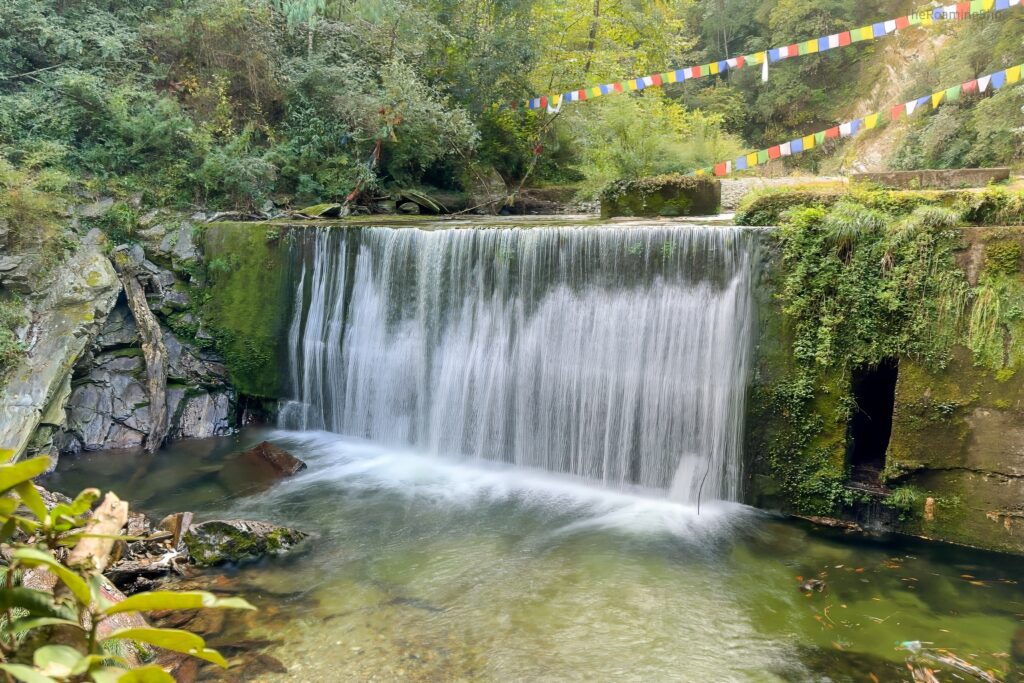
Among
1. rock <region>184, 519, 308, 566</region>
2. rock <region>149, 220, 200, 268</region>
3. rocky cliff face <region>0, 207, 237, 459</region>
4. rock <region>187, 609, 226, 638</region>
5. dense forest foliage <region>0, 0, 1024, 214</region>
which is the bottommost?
rock <region>187, 609, 226, 638</region>

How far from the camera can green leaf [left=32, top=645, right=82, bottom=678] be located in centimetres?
178

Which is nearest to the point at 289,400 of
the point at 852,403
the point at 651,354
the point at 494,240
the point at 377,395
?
the point at 377,395

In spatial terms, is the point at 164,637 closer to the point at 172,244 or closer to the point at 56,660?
the point at 56,660

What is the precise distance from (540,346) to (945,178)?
6.45m

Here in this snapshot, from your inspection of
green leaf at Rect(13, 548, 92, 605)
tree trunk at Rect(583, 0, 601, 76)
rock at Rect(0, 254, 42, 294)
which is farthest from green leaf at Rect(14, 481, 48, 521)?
tree trunk at Rect(583, 0, 601, 76)

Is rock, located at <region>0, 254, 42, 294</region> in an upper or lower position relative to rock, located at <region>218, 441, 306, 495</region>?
upper

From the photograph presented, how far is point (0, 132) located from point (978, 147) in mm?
17658

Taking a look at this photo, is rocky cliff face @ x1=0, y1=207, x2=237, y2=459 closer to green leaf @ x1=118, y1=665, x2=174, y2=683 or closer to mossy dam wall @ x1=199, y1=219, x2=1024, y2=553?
green leaf @ x1=118, y1=665, x2=174, y2=683

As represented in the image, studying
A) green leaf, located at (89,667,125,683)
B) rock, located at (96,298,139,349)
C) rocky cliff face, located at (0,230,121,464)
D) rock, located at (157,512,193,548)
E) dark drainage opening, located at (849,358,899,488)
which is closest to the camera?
green leaf, located at (89,667,125,683)

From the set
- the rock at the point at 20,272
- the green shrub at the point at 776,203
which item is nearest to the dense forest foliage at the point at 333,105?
the rock at the point at 20,272

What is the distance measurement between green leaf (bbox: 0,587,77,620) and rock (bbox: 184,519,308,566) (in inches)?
186

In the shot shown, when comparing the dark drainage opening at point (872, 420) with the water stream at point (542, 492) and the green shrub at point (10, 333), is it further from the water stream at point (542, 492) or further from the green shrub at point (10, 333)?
the green shrub at point (10, 333)

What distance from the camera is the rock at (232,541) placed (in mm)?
6410

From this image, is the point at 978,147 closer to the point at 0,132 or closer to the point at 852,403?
the point at 852,403
